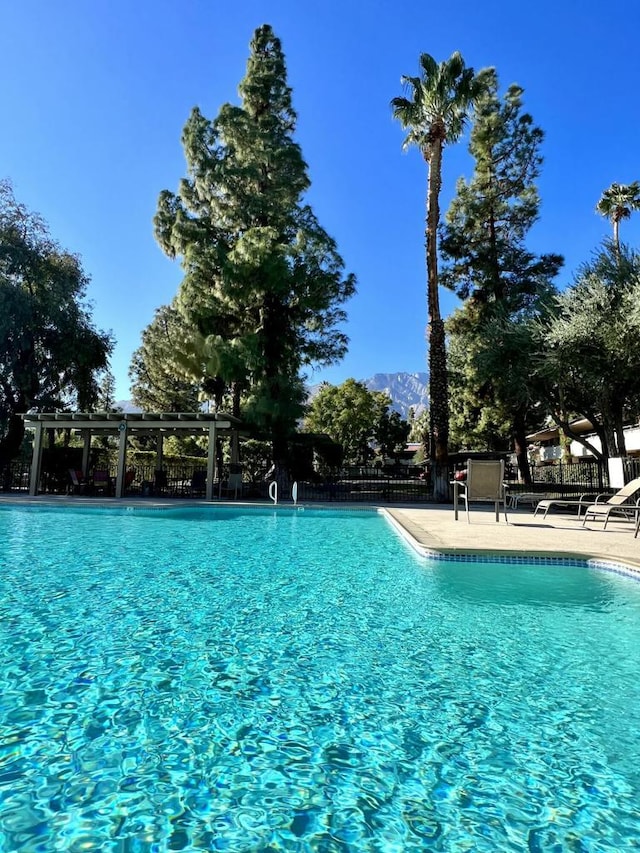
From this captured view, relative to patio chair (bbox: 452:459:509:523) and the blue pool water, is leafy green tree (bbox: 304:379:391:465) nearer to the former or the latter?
patio chair (bbox: 452:459:509:523)

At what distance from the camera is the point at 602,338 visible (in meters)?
16.8

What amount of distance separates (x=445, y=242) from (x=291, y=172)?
29.9ft

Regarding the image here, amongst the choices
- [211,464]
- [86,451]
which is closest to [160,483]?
[211,464]

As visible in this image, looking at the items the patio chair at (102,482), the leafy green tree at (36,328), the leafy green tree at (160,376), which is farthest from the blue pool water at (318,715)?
the leafy green tree at (160,376)

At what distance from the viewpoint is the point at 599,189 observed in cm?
3064

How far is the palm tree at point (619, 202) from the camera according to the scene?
99.3 feet

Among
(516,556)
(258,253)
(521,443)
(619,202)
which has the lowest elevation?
(516,556)

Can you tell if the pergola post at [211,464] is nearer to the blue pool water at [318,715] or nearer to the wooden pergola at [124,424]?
the wooden pergola at [124,424]

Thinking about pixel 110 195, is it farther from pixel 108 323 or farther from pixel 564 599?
pixel 564 599

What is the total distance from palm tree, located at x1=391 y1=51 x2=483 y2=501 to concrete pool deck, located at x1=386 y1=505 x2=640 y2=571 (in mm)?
7615

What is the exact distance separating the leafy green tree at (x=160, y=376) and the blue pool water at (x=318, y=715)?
83.3 feet

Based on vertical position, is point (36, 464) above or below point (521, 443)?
below

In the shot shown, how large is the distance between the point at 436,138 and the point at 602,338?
10071 millimetres

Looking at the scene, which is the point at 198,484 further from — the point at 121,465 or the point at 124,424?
the point at 124,424
